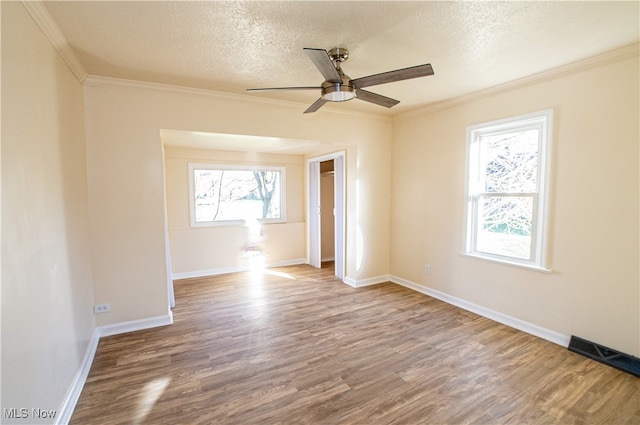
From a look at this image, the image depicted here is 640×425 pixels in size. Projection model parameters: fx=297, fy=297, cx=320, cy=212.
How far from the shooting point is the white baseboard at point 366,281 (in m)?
4.53

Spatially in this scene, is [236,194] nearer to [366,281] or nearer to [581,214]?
[366,281]

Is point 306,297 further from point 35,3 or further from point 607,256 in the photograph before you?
point 35,3

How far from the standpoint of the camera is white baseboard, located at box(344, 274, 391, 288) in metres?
4.53

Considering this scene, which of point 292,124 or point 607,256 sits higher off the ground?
point 292,124

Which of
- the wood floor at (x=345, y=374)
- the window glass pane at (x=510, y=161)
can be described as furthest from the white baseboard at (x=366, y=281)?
the window glass pane at (x=510, y=161)

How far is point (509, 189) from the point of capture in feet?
10.6

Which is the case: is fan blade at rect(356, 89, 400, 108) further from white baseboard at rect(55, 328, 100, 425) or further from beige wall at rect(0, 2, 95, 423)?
white baseboard at rect(55, 328, 100, 425)

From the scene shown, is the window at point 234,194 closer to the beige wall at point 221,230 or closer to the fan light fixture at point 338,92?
the beige wall at point 221,230

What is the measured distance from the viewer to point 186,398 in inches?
82.7

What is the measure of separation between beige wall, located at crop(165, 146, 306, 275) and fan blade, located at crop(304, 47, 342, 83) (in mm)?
3628

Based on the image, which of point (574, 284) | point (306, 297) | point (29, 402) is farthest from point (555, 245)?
point (29, 402)

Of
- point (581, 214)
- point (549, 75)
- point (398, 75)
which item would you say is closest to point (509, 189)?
point (581, 214)

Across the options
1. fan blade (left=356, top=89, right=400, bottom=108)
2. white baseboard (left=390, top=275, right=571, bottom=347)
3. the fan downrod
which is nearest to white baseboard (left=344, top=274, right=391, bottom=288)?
white baseboard (left=390, top=275, right=571, bottom=347)

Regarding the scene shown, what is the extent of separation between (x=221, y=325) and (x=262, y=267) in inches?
96.8
